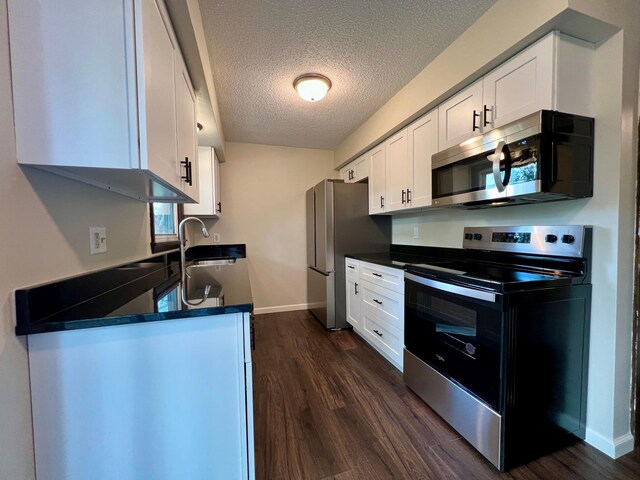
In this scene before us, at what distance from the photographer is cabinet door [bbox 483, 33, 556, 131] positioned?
131 centimetres

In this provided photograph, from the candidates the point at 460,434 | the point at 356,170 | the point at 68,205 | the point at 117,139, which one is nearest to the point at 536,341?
the point at 460,434

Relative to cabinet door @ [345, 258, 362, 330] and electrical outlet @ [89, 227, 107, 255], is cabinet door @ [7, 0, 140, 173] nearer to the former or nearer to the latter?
electrical outlet @ [89, 227, 107, 255]

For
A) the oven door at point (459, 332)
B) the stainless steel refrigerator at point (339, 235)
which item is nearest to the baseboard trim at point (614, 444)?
the oven door at point (459, 332)

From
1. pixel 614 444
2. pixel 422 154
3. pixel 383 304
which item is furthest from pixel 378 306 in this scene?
pixel 614 444

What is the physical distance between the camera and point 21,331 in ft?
2.47

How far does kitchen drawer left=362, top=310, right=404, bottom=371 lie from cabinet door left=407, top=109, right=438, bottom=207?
108cm

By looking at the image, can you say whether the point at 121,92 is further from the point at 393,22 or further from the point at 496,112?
the point at 496,112

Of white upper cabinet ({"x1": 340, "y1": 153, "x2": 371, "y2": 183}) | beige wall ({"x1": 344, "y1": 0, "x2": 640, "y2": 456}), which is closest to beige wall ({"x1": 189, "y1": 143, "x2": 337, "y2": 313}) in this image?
white upper cabinet ({"x1": 340, "y1": 153, "x2": 371, "y2": 183})

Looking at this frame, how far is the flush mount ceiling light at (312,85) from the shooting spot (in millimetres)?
2092

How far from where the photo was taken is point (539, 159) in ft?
4.25

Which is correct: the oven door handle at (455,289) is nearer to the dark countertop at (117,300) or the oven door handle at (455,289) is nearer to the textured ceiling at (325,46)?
the dark countertop at (117,300)

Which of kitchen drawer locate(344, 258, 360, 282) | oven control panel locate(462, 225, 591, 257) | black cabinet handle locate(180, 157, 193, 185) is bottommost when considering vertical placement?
kitchen drawer locate(344, 258, 360, 282)

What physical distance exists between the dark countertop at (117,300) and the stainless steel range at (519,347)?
113 centimetres

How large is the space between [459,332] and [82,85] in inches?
74.1
